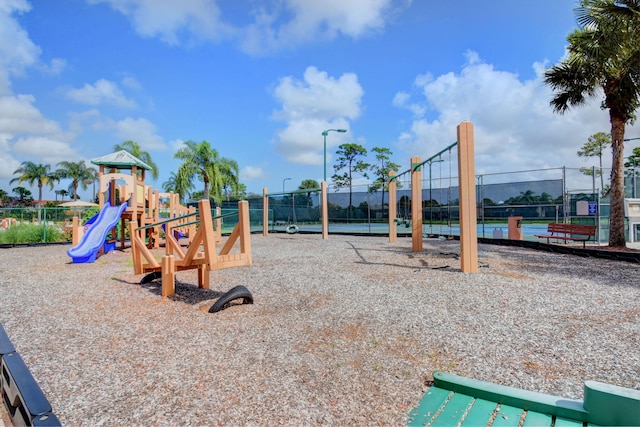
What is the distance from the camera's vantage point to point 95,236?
10.1m

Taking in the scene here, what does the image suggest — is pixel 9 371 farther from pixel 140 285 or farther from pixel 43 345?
pixel 140 285

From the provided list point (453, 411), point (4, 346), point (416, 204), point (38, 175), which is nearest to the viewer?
point (453, 411)

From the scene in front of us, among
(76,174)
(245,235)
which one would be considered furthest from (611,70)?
(76,174)

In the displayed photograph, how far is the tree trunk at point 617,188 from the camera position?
37.1 feet

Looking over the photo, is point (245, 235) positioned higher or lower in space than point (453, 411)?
higher

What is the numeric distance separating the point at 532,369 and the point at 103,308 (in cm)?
497

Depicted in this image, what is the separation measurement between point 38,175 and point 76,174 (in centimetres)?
534

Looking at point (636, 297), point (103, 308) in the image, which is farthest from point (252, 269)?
point (636, 297)

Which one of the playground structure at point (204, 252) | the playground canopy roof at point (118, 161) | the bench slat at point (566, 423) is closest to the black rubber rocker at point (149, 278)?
the playground structure at point (204, 252)

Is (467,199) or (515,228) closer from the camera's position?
(467,199)

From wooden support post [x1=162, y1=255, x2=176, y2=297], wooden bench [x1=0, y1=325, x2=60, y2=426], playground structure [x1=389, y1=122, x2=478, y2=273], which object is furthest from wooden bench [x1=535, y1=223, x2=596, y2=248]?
wooden bench [x1=0, y1=325, x2=60, y2=426]

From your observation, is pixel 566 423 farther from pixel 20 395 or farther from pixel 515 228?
pixel 515 228

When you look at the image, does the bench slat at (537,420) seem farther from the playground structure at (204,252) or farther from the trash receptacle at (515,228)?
the trash receptacle at (515,228)

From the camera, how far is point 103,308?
489 centimetres
